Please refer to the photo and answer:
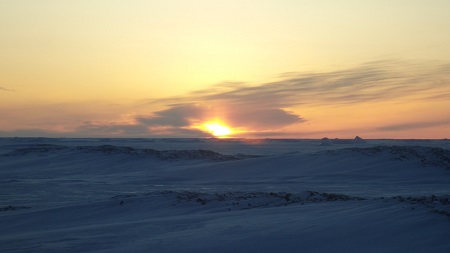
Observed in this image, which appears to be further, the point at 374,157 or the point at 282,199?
the point at 374,157

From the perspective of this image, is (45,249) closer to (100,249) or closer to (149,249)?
(100,249)

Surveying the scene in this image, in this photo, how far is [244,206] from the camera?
1265 cm

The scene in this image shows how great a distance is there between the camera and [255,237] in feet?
27.1

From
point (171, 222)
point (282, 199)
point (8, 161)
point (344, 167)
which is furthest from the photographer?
point (8, 161)

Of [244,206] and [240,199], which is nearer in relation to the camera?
[244,206]

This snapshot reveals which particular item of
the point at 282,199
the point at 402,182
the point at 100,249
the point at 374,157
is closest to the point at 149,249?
the point at 100,249

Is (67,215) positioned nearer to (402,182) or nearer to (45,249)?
(45,249)

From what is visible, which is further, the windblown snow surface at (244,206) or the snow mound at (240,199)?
the snow mound at (240,199)

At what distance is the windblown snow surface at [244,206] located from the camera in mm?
8164

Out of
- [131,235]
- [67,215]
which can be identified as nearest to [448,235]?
[131,235]

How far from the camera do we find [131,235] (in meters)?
9.17

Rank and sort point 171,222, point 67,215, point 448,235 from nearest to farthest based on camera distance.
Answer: point 448,235
point 171,222
point 67,215

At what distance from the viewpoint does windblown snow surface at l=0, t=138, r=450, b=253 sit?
816 centimetres

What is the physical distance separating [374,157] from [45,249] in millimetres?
20542
